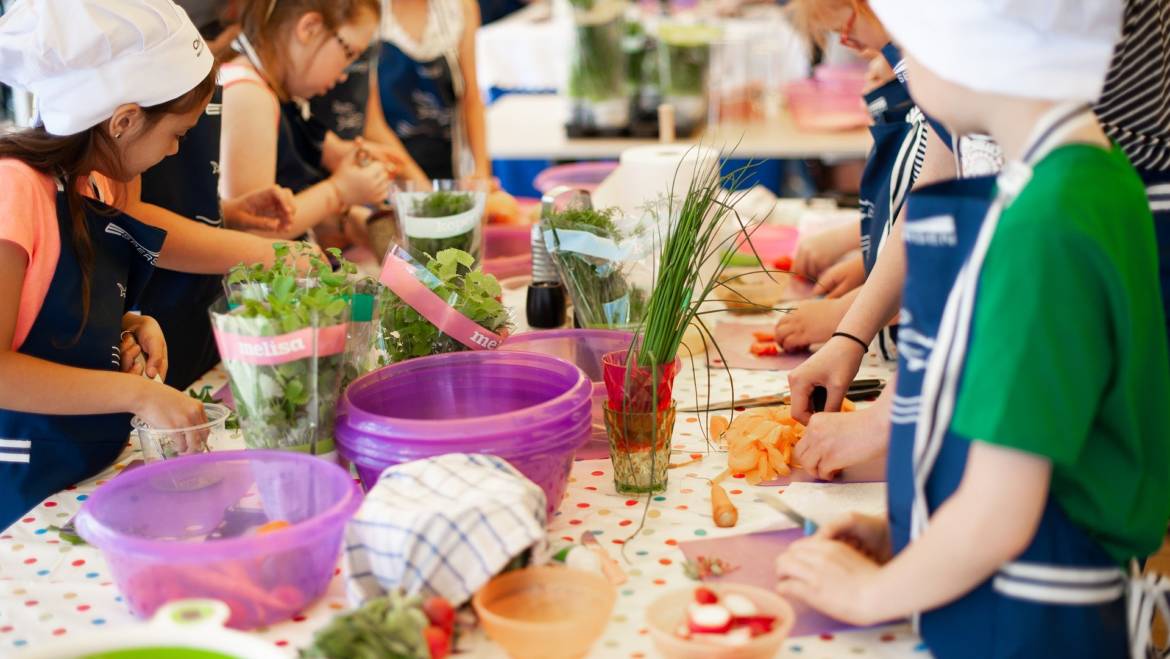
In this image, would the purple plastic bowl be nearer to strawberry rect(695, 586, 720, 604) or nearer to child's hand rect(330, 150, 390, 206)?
strawberry rect(695, 586, 720, 604)

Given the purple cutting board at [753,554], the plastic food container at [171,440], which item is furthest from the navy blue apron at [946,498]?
the plastic food container at [171,440]

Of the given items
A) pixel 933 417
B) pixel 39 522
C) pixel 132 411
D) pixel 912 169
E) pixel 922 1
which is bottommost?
pixel 39 522

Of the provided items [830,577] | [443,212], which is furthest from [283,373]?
[443,212]

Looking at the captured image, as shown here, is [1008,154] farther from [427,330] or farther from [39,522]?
[39,522]

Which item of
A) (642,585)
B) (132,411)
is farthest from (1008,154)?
(132,411)

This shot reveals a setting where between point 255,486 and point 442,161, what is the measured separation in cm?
303

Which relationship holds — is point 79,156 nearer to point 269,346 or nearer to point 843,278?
point 269,346

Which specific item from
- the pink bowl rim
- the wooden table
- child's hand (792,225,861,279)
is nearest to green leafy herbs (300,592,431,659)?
the pink bowl rim

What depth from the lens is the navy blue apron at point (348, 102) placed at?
2984 millimetres

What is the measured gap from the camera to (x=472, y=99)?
4086 mm

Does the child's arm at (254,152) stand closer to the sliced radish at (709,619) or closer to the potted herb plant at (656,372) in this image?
the potted herb plant at (656,372)

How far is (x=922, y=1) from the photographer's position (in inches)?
39.9

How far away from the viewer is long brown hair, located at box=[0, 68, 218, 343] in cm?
156

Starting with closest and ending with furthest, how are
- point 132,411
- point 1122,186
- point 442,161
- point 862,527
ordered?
point 1122,186
point 862,527
point 132,411
point 442,161
